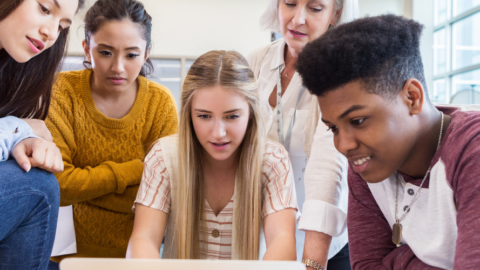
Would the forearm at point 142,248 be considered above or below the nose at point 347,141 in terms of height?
below

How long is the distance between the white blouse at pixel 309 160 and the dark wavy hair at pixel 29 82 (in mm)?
691

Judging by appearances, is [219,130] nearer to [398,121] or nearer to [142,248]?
[142,248]

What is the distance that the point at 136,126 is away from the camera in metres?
1.55

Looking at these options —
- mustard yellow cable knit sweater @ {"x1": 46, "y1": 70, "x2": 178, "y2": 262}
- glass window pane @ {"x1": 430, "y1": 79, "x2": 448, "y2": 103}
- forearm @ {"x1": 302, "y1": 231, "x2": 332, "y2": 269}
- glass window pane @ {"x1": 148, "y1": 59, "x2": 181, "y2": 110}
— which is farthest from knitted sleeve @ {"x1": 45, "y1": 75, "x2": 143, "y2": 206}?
glass window pane @ {"x1": 430, "y1": 79, "x2": 448, "y2": 103}

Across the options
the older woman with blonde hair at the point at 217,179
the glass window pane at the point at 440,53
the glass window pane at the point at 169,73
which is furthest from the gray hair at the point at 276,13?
the glass window pane at the point at 440,53

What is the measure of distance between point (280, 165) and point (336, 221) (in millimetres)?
292

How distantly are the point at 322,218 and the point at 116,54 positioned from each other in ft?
2.95

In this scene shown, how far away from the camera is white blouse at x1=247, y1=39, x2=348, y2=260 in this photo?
3.71 ft

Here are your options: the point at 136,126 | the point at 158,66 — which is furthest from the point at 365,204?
the point at 158,66

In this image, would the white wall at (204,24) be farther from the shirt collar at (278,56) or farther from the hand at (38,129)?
the hand at (38,129)

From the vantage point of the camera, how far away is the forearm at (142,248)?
1.19 metres

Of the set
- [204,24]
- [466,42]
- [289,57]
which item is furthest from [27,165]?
[466,42]

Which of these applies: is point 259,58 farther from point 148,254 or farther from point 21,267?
point 21,267

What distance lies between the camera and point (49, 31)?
3.67 ft
